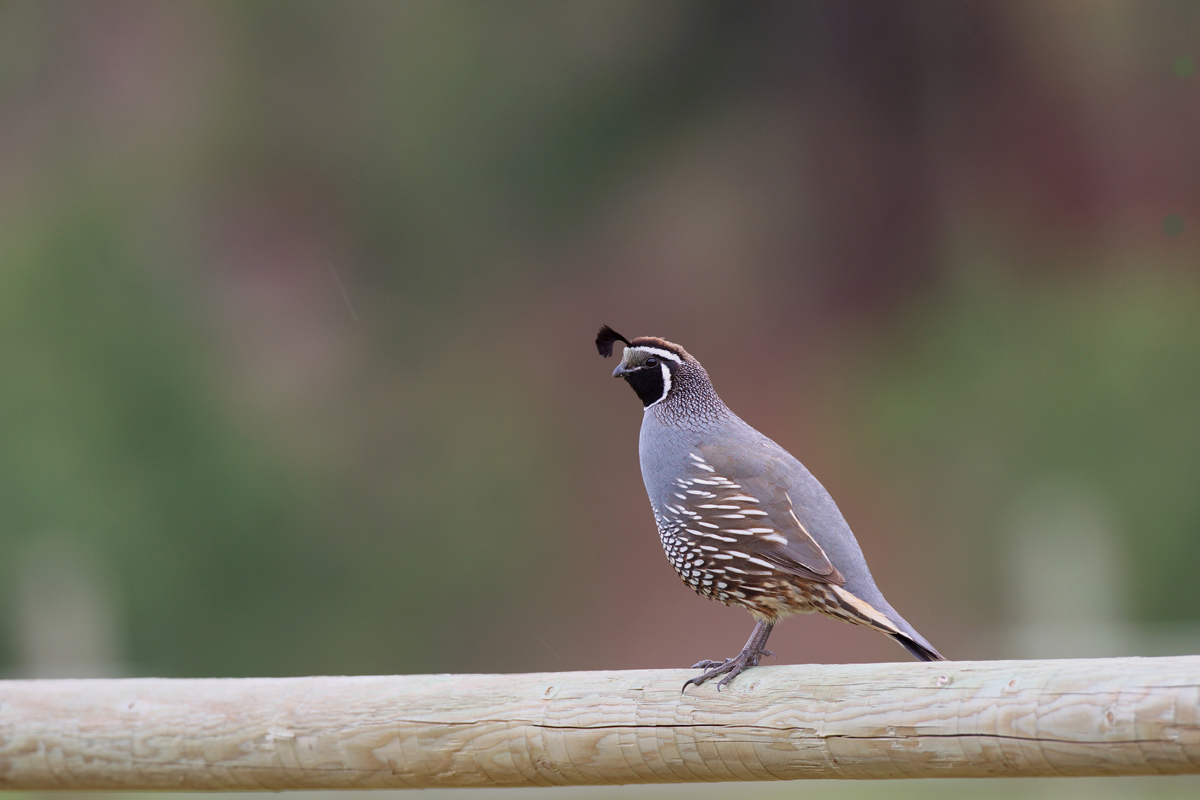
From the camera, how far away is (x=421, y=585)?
10578 mm

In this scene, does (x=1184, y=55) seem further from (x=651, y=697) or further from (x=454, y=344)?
(x=651, y=697)

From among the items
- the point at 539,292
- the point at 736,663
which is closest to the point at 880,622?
the point at 736,663

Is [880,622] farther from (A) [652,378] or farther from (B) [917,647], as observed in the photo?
(A) [652,378]

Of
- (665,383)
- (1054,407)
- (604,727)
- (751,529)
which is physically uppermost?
(665,383)

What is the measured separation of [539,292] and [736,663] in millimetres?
9131

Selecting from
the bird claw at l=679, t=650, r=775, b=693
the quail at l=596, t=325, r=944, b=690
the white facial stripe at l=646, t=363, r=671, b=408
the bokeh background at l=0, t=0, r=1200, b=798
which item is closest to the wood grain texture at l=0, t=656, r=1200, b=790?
the bird claw at l=679, t=650, r=775, b=693

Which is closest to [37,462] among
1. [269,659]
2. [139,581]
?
[139,581]

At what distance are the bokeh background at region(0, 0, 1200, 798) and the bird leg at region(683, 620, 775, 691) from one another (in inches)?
280

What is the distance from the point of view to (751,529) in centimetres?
266

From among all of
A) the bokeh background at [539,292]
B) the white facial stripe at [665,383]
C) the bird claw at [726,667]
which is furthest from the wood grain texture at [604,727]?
the bokeh background at [539,292]

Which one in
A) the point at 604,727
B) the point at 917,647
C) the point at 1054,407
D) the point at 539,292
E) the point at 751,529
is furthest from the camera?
the point at 539,292

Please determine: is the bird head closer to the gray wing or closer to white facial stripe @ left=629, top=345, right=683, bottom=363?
white facial stripe @ left=629, top=345, right=683, bottom=363

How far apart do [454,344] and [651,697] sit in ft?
30.2

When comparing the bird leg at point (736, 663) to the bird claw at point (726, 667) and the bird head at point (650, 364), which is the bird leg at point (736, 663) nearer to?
the bird claw at point (726, 667)
